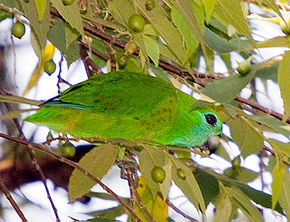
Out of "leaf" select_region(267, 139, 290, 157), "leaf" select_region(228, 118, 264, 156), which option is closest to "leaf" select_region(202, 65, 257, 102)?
"leaf" select_region(267, 139, 290, 157)

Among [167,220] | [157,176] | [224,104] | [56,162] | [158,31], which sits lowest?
[167,220]

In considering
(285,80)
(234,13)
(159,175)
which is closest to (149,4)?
(234,13)

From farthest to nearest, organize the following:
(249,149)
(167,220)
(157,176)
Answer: (167,220)
(249,149)
(157,176)

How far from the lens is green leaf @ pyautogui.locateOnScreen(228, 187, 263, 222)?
2191mm

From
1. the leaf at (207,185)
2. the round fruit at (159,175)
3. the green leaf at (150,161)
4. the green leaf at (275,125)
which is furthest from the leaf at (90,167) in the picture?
the green leaf at (275,125)

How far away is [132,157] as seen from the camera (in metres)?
2.69

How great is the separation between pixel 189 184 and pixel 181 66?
0.48 metres

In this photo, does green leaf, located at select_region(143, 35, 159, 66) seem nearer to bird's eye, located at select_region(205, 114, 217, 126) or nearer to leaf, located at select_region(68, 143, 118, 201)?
leaf, located at select_region(68, 143, 118, 201)

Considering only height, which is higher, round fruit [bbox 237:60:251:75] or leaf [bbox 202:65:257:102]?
round fruit [bbox 237:60:251:75]

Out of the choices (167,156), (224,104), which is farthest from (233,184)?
(224,104)

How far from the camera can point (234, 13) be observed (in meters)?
1.46

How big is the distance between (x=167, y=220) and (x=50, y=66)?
935 mm

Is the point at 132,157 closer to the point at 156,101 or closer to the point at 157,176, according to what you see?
the point at 156,101

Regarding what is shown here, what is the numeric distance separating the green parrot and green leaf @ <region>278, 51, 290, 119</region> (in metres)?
0.94
